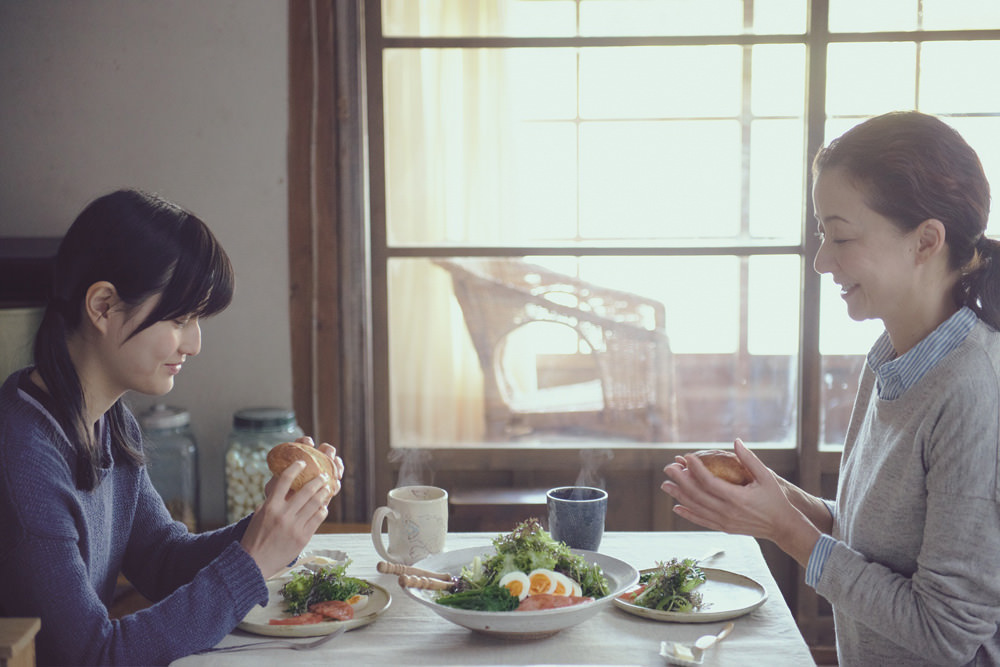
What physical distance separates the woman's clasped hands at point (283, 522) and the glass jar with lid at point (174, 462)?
1300 mm

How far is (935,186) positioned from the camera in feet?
4.22

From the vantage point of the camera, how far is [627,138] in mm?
2795

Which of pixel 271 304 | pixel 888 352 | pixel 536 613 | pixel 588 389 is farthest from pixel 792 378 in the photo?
pixel 536 613

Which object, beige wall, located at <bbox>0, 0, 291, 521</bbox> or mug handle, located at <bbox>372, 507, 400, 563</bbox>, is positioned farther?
beige wall, located at <bbox>0, 0, 291, 521</bbox>

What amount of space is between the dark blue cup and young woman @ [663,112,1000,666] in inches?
5.8

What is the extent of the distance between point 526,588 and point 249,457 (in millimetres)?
1447

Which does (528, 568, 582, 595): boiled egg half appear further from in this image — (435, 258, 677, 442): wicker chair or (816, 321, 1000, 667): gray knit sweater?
(435, 258, 677, 442): wicker chair

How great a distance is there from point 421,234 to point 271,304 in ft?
1.58

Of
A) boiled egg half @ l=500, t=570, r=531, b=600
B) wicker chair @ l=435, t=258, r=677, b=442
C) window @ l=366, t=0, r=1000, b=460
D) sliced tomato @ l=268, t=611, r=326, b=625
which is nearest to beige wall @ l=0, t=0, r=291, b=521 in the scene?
window @ l=366, t=0, r=1000, b=460

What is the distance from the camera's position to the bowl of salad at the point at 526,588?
1.21 metres

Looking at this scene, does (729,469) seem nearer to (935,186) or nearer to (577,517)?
(577,517)

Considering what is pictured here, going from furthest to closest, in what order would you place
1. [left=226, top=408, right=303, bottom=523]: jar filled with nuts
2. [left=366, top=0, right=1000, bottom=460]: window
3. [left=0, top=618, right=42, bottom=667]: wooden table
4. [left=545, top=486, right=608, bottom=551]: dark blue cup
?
[left=366, top=0, right=1000, bottom=460]: window, [left=226, top=408, right=303, bottom=523]: jar filled with nuts, [left=545, top=486, right=608, bottom=551]: dark blue cup, [left=0, top=618, right=42, bottom=667]: wooden table

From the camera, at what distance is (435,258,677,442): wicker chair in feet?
9.20

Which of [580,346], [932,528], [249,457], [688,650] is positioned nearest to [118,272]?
[688,650]
